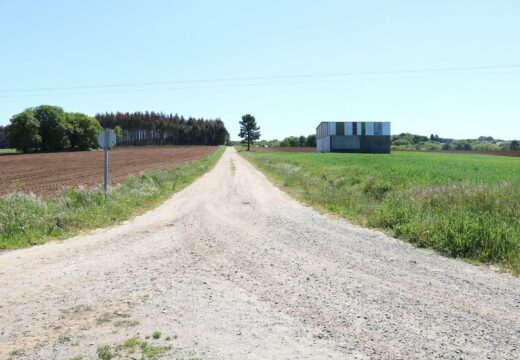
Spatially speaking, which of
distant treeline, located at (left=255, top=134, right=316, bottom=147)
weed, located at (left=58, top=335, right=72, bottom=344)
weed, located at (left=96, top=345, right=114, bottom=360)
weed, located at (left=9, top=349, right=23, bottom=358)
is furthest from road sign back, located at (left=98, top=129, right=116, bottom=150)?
distant treeline, located at (left=255, top=134, right=316, bottom=147)

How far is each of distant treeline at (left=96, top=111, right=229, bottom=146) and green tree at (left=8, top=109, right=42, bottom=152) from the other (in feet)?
248

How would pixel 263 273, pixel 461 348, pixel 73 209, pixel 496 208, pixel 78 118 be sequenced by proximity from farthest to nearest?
pixel 78 118 → pixel 73 209 → pixel 496 208 → pixel 263 273 → pixel 461 348

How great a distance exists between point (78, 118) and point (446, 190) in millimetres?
100270

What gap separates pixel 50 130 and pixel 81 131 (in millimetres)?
8090

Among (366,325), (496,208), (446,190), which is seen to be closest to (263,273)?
(366,325)

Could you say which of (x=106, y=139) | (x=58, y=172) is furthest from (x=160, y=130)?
(x=106, y=139)

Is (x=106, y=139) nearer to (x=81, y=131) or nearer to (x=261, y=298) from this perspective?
A: (x=261, y=298)

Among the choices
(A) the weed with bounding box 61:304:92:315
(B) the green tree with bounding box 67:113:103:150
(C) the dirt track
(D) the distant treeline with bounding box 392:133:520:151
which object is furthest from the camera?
(D) the distant treeline with bounding box 392:133:520:151

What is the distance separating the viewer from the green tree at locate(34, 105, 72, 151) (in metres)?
90.3

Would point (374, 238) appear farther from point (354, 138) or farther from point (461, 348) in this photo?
point (354, 138)

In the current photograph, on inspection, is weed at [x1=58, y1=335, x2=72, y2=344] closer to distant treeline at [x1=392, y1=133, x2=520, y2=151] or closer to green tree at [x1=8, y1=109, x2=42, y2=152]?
green tree at [x1=8, y1=109, x2=42, y2=152]

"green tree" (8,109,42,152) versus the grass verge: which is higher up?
"green tree" (8,109,42,152)

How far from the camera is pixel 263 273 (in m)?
7.64

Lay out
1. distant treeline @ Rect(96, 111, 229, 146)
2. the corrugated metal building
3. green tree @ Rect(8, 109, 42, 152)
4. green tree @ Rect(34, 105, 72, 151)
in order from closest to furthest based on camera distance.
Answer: green tree @ Rect(8, 109, 42, 152) → green tree @ Rect(34, 105, 72, 151) → the corrugated metal building → distant treeline @ Rect(96, 111, 229, 146)
